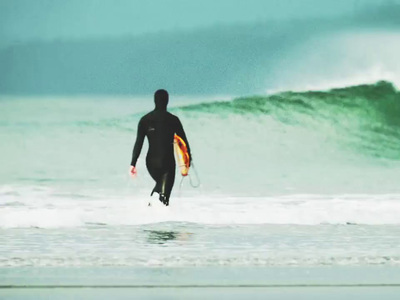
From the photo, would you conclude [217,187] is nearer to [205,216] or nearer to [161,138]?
[205,216]

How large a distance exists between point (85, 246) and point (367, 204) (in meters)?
5.93

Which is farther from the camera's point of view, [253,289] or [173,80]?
[173,80]

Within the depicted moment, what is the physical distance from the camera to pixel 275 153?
27875 mm

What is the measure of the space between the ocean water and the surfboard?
1.56 feet

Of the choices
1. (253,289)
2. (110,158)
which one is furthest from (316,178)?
(253,289)

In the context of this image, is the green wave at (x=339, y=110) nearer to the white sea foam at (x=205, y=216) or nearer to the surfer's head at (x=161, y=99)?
the white sea foam at (x=205, y=216)

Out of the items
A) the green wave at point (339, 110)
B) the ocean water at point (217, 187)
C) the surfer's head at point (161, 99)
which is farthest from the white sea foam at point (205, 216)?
the green wave at point (339, 110)

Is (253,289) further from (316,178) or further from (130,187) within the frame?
(316,178)

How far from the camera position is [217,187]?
21.4m

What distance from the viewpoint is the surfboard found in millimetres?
10195

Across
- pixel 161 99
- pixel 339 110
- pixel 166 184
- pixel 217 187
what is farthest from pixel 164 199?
pixel 339 110

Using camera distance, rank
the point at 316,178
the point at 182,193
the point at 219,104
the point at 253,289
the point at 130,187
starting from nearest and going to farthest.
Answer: the point at 253,289 → the point at 182,193 → the point at 130,187 → the point at 316,178 → the point at 219,104

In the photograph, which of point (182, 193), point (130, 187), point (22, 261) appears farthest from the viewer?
point (130, 187)

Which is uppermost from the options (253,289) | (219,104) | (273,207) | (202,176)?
(219,104)
